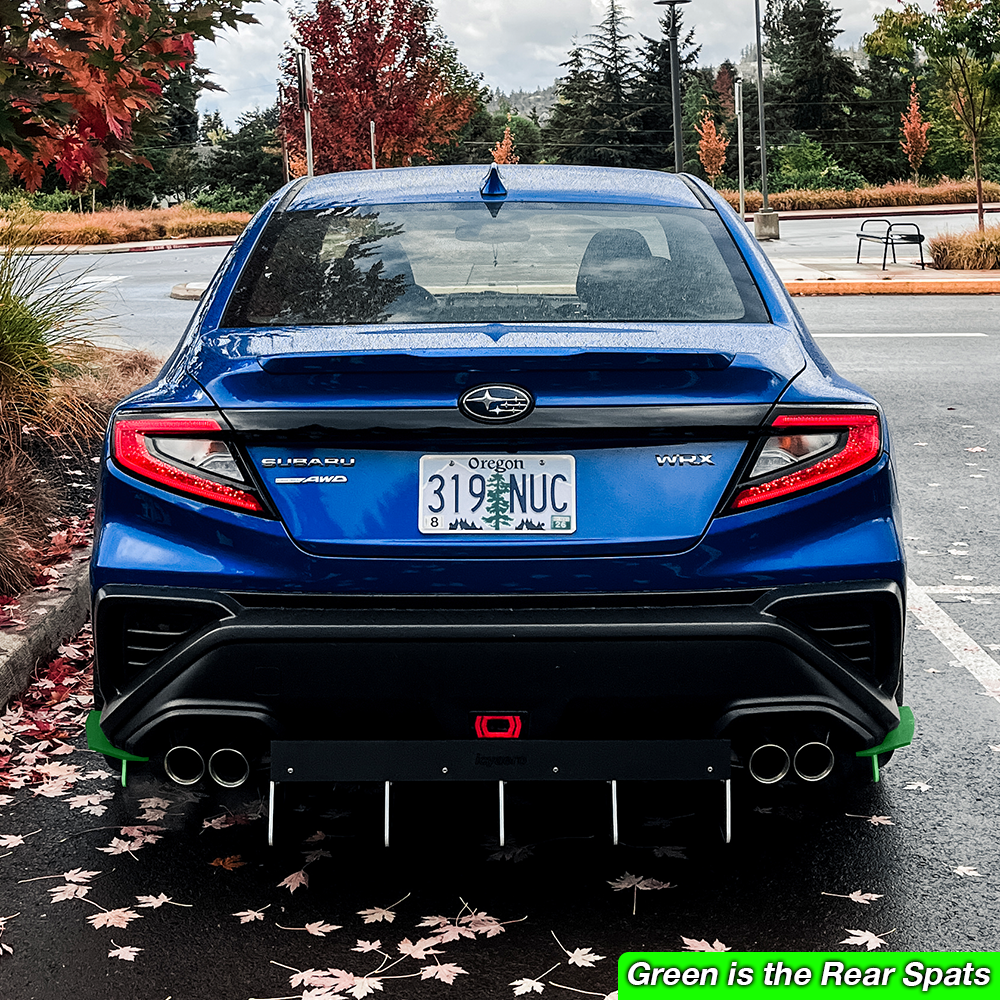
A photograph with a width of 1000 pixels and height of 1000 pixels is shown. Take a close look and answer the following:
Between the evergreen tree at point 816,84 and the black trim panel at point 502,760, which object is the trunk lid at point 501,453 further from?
the evergreen tree at point 816,84

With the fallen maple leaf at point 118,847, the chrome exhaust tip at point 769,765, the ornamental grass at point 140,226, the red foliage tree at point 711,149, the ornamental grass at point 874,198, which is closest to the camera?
the chrome exhaust tip at point 769,765

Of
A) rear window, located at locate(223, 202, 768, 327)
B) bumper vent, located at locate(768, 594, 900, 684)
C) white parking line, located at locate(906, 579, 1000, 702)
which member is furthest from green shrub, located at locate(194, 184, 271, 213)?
bumper vent, located at locate(768, 594, 900, 684)

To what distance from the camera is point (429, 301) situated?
3543mm

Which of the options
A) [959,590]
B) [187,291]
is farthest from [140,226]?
[959,590]

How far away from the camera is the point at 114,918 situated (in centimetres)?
332

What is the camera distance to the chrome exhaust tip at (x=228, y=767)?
3.21 m

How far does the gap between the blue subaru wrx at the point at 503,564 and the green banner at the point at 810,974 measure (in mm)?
394

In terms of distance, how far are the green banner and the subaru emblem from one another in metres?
1.19

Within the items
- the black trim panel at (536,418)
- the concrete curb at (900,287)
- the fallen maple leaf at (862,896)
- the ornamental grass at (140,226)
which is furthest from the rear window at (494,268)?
the ornamental grass at (140,226)

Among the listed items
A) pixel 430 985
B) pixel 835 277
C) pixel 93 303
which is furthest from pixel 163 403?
pixel 835 277

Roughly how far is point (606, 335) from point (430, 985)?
4.75 feet

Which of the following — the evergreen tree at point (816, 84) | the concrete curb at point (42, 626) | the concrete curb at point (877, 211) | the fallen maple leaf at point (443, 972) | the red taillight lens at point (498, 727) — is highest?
the evergreen tree at point (816, 84)

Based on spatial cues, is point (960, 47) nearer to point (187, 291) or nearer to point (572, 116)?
point (187, 291)

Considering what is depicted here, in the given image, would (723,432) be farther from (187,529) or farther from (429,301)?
(187,529)
